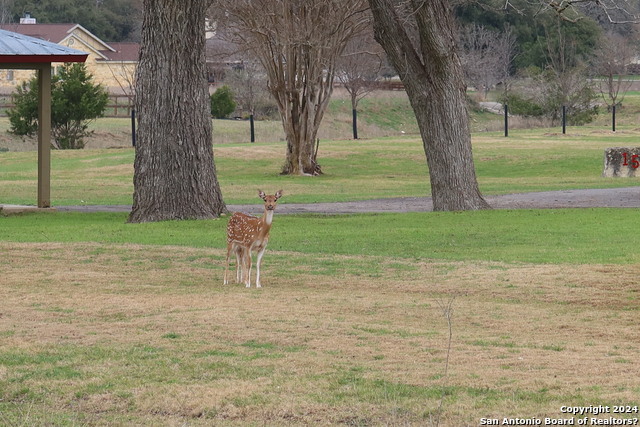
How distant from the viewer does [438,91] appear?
24.4 meters

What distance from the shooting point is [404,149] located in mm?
46969

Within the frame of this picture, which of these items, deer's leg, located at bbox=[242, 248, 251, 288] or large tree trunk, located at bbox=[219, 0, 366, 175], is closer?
deer's leg, located at bbox=[242, 248, 251, 288]

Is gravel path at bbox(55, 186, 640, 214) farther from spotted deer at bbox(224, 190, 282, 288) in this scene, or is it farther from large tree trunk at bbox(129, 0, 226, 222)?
spotted deer at bbox(224, 190, 282, 288)

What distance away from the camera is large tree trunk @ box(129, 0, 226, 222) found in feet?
76.7

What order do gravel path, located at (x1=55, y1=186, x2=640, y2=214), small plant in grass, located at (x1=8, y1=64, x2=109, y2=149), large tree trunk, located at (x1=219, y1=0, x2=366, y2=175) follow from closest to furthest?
1. gravel path, located at (x1=55, y1=186, x2=640, y2=214)
2. large tree trunk, located at (x1=219, y1=0, x2=366, y2=175)
3. small plant in grass, located at (x1=8, y1=64, x2=109, y2=149)

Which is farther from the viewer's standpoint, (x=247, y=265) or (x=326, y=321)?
(x=247, y=265)

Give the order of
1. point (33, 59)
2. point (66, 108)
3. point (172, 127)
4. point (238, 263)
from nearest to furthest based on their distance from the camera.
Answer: point (238, 263) < point (172, 127) < point (33, 59) < point (66, 108)

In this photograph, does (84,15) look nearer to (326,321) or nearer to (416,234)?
(416,234)

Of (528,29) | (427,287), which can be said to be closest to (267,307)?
(427,287)

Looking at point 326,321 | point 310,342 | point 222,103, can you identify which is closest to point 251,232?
point 326,321

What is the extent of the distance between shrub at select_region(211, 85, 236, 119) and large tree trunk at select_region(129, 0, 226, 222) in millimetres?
42578

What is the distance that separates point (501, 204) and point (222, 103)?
41768 mm

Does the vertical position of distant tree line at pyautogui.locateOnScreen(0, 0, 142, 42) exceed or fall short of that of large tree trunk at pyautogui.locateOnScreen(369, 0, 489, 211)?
it exceeds it

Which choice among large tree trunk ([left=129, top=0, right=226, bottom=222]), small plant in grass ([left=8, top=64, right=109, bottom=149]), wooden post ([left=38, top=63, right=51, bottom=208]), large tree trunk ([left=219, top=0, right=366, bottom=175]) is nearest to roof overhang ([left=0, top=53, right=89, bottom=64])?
wooden post ([left=38, top=63, right=51, bottom=208])
